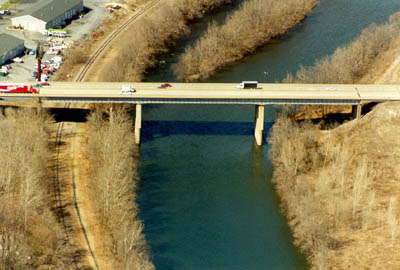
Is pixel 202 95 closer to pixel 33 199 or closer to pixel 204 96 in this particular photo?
pixel 204 96

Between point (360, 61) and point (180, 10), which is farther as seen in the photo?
point (180, 10)

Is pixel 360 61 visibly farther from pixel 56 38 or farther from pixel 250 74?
pixel 56 38

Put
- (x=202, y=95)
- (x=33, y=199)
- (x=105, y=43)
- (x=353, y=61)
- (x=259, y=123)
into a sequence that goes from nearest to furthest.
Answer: (x=33, y=199)
(x=202, y=95)
(x=259, y=123)
(x=353, y=61)
(x=105, y=43)

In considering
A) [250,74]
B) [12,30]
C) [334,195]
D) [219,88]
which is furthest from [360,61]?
[12,30]

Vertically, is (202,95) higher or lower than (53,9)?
lower

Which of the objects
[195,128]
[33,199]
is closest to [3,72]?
[195,128]

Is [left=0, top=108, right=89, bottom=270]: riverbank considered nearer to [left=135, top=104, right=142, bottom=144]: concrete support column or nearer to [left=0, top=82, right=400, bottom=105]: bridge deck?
[left=0, top=82, right=400, bottom=105]: bridge deck

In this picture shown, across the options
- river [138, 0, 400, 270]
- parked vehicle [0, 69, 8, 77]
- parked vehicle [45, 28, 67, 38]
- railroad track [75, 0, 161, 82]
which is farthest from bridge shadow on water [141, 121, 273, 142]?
parked vehicle [45, 28, 67, 38]
